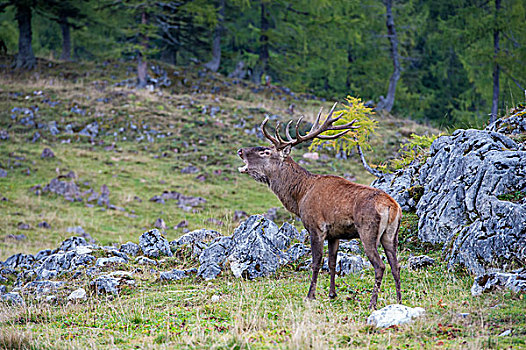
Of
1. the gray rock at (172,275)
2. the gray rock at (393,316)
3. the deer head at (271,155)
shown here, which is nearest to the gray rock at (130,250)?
the gray rock at (172,275)

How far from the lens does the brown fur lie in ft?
24.0

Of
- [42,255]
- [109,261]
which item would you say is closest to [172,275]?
[109,261]

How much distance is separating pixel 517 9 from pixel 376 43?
14489mm

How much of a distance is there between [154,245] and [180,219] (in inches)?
264

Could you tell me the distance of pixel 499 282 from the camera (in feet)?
23.5

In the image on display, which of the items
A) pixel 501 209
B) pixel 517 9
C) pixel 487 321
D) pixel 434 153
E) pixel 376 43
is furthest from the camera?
pixel 376 43

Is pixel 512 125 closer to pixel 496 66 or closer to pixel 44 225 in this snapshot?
pixel 44 225

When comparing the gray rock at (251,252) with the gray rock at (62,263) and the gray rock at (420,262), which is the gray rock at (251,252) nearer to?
the gray rock at (420,262)

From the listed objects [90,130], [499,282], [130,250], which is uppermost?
[90,130]

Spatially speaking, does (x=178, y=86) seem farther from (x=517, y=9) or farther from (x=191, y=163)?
(x=517, y=9)

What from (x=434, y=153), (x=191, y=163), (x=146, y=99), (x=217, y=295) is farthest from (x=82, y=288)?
(x=146, y=99)

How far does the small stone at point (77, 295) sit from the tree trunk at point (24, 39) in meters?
30.3

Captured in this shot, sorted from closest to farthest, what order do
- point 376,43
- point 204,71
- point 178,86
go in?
point 178,86 → point 204,71 → point 376,43

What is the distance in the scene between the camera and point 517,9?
30734 millimetres
